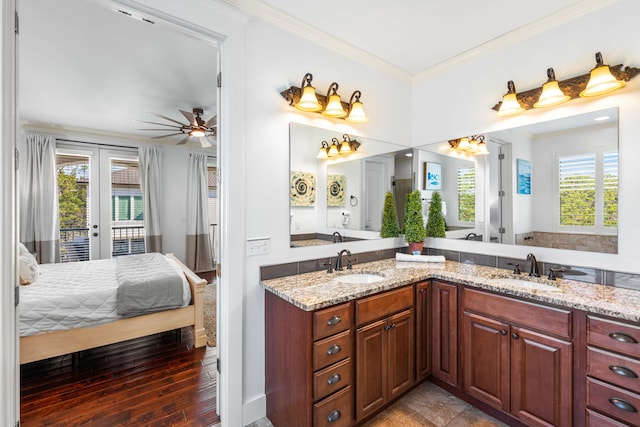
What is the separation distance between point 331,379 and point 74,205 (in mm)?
5372

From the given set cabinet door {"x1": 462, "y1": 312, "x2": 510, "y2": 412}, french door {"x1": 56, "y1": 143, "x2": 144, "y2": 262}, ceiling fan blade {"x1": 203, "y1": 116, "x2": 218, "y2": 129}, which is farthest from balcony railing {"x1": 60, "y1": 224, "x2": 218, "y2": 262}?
cabinet door {"x1": 462, "y1": 312, "x2": 510, "y2": 412}

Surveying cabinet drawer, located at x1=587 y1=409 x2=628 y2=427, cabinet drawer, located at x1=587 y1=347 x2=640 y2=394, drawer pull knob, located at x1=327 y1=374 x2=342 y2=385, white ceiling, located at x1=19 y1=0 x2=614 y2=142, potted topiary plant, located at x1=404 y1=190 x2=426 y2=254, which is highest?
white ceiling, located at x1=19 y1=0 x2=614 y2=142

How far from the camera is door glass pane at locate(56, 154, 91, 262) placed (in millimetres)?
4730

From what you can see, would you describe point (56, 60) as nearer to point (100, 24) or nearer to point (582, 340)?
point (100, 24)

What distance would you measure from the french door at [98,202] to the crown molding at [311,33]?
450 cm

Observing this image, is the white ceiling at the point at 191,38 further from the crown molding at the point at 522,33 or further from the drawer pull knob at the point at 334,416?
the drawer pull knob at the point at 334,416

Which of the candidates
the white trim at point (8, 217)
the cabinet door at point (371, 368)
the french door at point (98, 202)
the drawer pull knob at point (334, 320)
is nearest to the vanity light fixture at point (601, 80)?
the cabinet door at point (371, 368)

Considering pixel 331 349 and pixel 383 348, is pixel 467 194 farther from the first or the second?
pixel 331 349

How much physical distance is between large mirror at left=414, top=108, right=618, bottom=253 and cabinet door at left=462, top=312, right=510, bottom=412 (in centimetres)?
76

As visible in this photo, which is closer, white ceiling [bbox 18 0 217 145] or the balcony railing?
white ceiling [bbox 18 0 217 145]

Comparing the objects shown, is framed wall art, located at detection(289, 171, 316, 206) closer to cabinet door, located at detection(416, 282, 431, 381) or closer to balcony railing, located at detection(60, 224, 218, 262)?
cabinet door, located at detection(416, 282, 431, 381)

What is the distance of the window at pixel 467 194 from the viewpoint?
8.32ft

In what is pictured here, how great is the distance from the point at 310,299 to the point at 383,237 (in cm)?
136

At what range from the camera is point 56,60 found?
8.40 feet
